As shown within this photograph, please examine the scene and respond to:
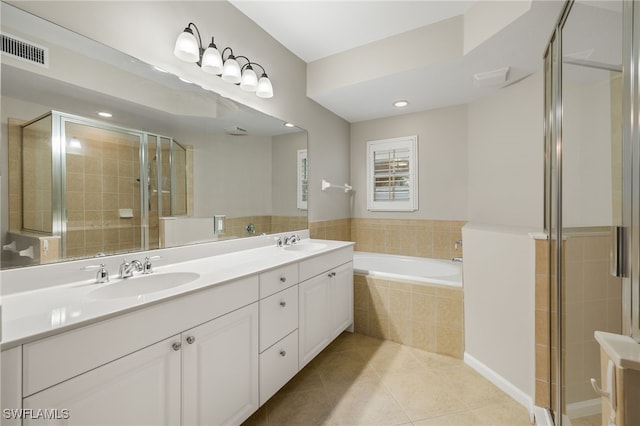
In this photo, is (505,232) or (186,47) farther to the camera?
(505,232)

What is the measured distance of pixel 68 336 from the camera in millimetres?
725

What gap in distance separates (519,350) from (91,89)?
8.96 feet

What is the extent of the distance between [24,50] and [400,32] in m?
2.26

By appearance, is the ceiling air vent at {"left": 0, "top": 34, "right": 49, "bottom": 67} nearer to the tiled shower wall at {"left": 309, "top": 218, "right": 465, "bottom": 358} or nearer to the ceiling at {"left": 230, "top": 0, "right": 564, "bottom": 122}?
the ceiling at {"left": 230, "top": 0, "right": 564, "bottom": 122}

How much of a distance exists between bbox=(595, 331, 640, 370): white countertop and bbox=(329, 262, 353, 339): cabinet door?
147 centimetres

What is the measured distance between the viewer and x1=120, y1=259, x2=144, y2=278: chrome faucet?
1188 millimetres

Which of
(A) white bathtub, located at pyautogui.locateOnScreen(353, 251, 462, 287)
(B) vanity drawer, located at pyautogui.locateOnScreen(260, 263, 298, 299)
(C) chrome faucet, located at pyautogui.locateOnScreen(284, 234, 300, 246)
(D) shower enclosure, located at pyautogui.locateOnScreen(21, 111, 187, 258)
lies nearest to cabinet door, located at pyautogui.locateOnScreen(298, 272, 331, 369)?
(B) vanity drawer, located at pyautogui.locateOnScreen(260, 263, 298, 299)

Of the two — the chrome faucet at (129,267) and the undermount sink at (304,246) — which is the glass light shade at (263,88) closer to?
the undermount sink at (304,246)

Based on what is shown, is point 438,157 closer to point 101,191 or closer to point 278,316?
point 278,316

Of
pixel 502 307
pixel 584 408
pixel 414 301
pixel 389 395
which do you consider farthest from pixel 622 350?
pixel 414 301

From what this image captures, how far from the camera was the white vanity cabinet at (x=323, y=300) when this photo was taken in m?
1.73

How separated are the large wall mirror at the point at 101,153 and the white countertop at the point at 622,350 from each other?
1.82 metres

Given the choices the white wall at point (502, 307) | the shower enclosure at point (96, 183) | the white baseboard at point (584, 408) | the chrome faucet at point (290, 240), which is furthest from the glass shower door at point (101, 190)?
the white wall at point (502, 307)

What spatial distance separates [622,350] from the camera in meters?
0.69
